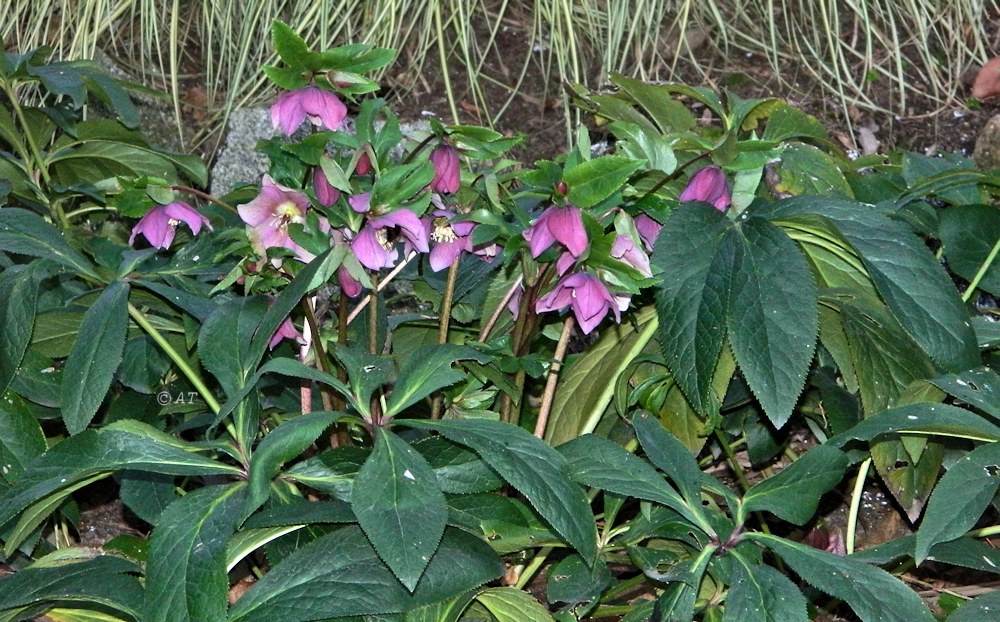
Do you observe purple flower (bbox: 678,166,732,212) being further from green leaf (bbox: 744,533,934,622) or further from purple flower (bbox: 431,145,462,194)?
green leaf (bbox: 744,533,934,622)

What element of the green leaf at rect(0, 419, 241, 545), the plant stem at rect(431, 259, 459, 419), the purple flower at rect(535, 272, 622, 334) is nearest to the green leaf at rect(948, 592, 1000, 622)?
the purple flower at rect(535, 272, 622, 334)

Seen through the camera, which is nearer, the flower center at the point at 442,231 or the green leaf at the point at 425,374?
the green leaf at the point at 425,374

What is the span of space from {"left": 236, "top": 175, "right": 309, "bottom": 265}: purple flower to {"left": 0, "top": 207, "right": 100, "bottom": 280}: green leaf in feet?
0.91

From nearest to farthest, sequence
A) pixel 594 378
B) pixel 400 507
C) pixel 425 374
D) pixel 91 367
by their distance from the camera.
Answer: pixel 400 507 → pixel 425 374 → pixel 91 367 → pixel 594 378

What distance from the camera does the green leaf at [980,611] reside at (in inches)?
36.6

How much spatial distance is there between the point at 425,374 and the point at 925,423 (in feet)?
1.52

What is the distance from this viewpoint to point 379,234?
1.03 metres

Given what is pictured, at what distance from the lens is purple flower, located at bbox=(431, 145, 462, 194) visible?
40.6 inches

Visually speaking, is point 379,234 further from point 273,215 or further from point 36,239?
point 36,239

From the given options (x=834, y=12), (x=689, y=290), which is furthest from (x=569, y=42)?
(x=689, y=290)

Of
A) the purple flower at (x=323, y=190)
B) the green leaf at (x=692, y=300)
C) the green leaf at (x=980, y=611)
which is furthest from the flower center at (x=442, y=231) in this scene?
the green leaf at (x=980, y=611)

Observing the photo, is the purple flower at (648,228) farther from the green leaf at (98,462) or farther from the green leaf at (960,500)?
the green leaf at (98,462)

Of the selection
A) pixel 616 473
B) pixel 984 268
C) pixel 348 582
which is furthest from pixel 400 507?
pixel 984 268

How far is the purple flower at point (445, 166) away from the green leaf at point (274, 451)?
26 cm
